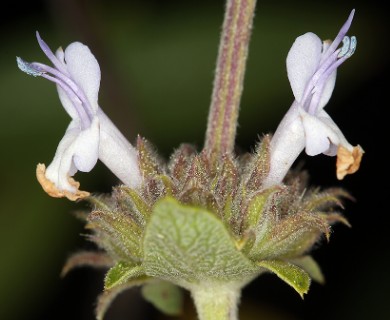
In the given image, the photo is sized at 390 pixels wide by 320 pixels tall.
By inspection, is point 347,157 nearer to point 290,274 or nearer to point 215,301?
point 290,274

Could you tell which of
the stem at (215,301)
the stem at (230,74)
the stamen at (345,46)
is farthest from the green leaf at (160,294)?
the stamen at (345,46)

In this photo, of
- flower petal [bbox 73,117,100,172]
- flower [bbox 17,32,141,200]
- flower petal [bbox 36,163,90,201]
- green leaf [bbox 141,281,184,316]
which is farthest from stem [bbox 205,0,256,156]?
green leaf [bbox 141,281,184,316]

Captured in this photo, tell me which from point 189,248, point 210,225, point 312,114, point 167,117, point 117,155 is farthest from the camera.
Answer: point 167,117

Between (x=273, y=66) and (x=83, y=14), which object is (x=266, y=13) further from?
(x=83, y=14)

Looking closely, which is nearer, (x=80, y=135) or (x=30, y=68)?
(x=80, y=135)

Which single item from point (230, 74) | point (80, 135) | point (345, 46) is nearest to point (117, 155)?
point (80, 135)

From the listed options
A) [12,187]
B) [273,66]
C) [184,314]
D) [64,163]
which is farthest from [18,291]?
[64,163]
